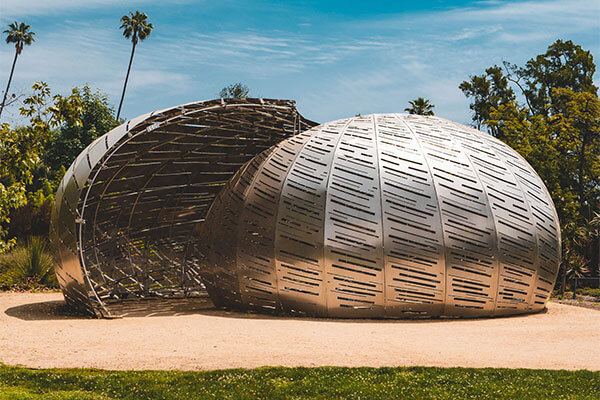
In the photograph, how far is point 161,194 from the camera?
21.3m

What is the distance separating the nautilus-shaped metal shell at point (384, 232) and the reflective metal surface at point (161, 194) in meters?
1.95

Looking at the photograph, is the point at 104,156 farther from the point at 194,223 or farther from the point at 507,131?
the point at 507,131

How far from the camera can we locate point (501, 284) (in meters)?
15.9

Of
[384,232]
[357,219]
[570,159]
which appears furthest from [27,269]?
[570,159]

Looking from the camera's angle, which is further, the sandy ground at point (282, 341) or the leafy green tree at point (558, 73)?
the leafy green tree at point (558, 73)

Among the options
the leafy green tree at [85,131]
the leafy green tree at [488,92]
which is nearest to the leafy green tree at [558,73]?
the leafy green tree at [488,92]

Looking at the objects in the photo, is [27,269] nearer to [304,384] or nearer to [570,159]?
[304,384]

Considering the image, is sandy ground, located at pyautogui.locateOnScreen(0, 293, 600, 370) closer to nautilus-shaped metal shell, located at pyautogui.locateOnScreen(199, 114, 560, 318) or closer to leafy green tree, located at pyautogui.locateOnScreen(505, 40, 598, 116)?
nautilus-shaped metal shell, located at pyautogui.locateOnScreen(199, 114, 560, 318)

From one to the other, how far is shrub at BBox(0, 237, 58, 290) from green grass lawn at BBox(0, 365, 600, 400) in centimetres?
1399

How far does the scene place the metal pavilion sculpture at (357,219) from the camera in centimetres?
1508

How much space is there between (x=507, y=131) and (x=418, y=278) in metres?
26.0

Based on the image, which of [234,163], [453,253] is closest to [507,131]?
[234,163]

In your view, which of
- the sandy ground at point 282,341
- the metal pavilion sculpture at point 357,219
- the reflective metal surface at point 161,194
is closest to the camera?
the sandy ground at point 282,341

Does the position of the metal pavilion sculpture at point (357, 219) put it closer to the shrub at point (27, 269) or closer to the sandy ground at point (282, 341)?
the sandy ground at point (282, 341)
